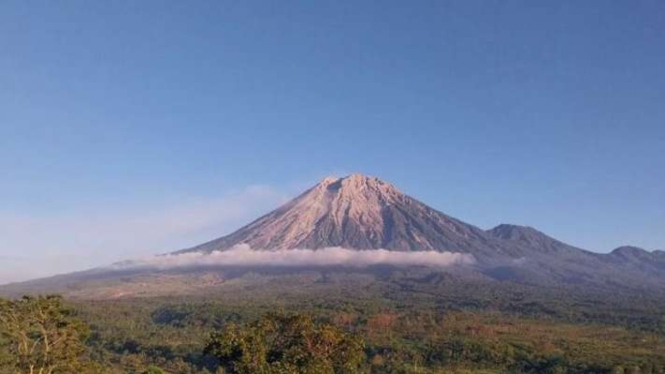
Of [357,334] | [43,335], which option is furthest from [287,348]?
[357,334]

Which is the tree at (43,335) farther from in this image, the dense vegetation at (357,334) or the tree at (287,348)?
the tree at (287,348)

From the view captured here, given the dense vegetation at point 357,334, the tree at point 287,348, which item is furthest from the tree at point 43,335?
the tree at point 287,348

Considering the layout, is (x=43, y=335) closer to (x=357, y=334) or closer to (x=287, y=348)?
(x=287, y=348)

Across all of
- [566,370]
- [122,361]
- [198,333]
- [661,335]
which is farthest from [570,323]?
[122,361]

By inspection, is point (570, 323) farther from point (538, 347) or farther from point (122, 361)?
point (122, 361)

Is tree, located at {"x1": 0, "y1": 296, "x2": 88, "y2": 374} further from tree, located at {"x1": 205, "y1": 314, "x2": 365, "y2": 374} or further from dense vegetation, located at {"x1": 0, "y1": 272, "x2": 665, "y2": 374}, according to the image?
tree, located at {"x1": 205, "y1": 314, "x2": 365, "y2": 374}

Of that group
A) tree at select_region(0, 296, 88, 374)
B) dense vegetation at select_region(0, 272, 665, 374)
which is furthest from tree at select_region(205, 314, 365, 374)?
tree at select_region(0, 296, 88, 374)
